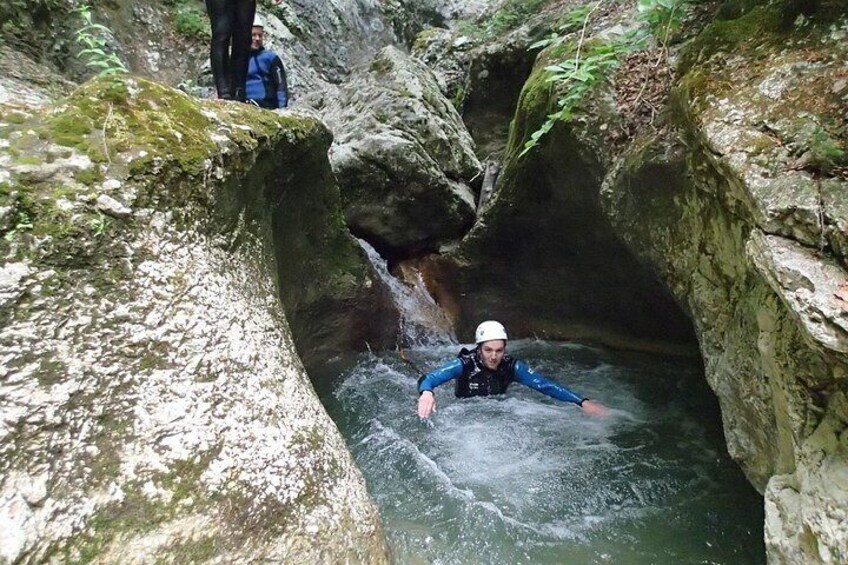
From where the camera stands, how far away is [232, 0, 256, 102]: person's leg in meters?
5.32

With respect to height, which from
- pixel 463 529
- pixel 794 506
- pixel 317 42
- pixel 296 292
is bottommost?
pixel 463 529

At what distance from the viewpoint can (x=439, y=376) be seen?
5906mm

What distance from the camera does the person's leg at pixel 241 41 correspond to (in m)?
5.32

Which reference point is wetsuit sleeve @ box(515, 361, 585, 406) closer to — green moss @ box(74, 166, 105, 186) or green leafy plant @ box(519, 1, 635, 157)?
green leafy plant @ box(519, 1, 635, 157)

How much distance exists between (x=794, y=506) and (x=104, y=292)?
11.8ft

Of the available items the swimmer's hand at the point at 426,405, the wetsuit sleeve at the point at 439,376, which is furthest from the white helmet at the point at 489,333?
the swimmer's hand at the point at 426,405

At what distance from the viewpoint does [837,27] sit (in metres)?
3.23

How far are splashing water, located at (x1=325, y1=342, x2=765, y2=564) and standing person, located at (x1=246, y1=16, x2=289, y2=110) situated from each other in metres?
3.69

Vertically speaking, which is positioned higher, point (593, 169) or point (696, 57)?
point (696, 57)

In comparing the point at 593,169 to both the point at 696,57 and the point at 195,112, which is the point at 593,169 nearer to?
the point at 696,57

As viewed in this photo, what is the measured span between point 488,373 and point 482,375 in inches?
2.9

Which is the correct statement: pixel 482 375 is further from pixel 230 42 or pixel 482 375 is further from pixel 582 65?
pixel 230 42

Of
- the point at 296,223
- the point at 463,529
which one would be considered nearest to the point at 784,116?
the point at 463,529

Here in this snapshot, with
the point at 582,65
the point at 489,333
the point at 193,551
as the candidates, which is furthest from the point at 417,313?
the point at 193,551
